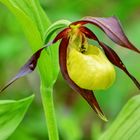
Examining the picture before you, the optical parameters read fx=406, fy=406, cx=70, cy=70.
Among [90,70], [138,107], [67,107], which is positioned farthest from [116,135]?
[67,107]

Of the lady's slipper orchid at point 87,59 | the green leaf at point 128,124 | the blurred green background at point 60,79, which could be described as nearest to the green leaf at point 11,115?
the lady's slipper orchid at point 87,59

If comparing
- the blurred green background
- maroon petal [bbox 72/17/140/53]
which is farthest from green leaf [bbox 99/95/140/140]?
the blurred green background

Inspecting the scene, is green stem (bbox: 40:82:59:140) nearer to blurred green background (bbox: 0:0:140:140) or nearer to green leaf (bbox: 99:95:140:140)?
green leaf (bbox: 99:95:140:140)

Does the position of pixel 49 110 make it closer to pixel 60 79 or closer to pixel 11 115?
pixel 11 115

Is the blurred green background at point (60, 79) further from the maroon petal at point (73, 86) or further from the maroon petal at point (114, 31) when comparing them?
the maroon petal at point (114, 31)

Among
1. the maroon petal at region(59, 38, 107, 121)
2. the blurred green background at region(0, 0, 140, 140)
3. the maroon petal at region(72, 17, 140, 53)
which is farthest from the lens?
the blurred green background at region(0, 0, 140, 140)

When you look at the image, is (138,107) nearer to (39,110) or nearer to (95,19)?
(95,19)
